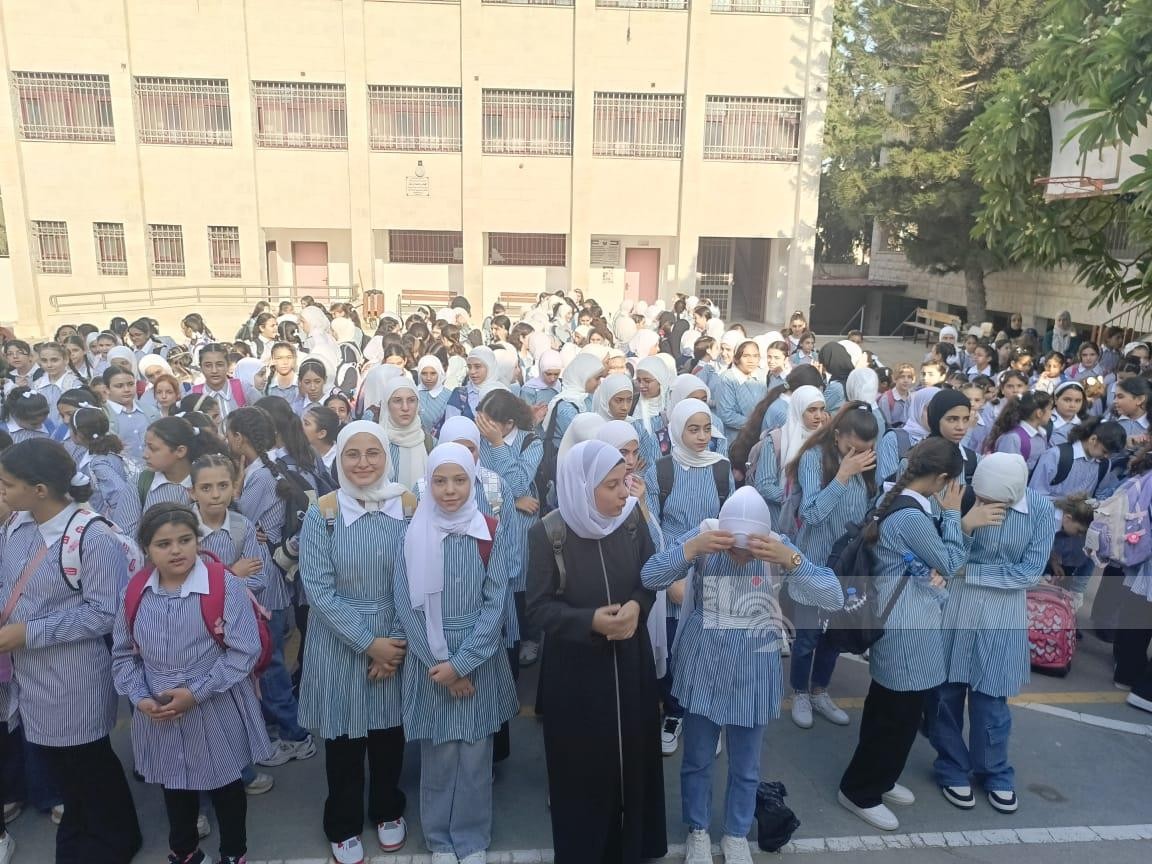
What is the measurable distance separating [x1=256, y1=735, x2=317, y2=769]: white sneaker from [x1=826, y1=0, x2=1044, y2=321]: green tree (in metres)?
17.3

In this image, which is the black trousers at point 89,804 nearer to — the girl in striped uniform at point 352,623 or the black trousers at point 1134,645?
the girl in striped uniform at point 352,623

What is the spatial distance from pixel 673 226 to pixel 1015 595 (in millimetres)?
20127

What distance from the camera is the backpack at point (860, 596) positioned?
3338 mm

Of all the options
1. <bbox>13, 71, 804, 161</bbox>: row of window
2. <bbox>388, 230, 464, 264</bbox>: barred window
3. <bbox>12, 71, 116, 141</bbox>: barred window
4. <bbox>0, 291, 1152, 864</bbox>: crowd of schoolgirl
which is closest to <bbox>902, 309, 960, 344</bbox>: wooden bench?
<bbox>13, 71, 804, 161</bbox>: row of window

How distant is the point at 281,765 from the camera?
153 inches

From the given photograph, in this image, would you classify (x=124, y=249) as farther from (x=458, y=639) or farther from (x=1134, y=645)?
(x=1134, y=645)

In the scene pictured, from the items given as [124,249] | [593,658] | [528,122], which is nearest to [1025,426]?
[593,658]

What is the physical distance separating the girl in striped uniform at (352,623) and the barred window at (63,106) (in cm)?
2290

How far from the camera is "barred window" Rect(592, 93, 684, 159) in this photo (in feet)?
71.7

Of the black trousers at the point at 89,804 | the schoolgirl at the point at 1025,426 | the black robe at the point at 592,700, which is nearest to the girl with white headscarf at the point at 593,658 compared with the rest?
the black robe at the point at 592,700

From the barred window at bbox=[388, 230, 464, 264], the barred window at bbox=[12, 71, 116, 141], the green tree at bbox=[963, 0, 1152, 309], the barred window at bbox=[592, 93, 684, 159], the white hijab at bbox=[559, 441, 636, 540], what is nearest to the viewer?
the white hijab at bbox=[559, 441, 636, 540]

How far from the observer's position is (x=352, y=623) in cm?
311

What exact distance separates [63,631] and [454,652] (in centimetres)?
143

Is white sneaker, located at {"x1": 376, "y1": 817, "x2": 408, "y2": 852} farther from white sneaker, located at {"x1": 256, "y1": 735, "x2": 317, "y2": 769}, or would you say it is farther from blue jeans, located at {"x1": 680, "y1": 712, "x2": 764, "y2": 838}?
blue jeans, located at {"x1": 680, "y1": 712, "x2": 764, "y2": 838}
